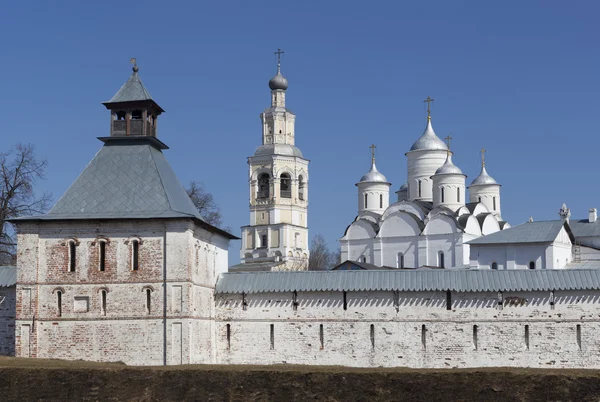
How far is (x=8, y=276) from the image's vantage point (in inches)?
984

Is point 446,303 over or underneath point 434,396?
over

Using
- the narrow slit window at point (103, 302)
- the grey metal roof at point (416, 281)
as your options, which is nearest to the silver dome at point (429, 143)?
the grey metal roof at point (416, 281)

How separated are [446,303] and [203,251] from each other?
20.6ft

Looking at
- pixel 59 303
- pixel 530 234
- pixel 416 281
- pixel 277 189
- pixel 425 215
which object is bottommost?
pixel 59 303

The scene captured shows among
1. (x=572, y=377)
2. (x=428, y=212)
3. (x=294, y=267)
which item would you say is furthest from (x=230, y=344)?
(x=294, y=267)

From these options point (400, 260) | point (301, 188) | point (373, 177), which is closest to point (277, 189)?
point (301, 188)

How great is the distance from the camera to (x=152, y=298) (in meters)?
22.9

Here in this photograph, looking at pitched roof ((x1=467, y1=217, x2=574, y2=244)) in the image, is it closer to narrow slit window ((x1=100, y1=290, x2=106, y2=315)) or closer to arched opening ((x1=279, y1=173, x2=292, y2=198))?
arched opening ((x1=279, y1=173, x2=292, y2=198))

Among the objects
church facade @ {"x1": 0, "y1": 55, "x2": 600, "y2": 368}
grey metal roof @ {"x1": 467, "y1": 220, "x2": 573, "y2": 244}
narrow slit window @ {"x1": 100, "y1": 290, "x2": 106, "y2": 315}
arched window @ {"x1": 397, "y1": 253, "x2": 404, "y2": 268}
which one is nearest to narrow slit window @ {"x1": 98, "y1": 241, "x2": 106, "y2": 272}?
church facade @ {"x1": 0, "y1": 55, "x2": 600, "y2": 368}

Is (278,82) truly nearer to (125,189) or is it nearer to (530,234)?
(530,234)

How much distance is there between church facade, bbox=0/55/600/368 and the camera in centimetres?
2288

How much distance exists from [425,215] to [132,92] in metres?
29.1

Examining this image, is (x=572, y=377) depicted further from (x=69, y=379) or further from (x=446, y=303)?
(x=69, y=379)

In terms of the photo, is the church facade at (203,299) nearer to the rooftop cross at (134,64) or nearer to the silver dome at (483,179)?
the rooftop cross at (134,64)
